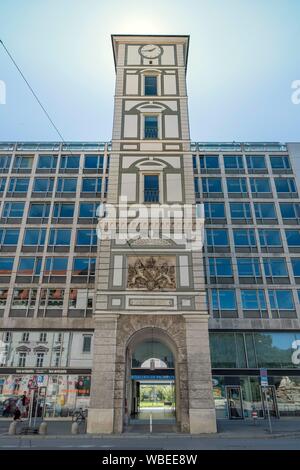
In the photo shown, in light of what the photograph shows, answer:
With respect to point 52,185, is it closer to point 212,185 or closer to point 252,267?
point 212,185

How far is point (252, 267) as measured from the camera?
33688mm

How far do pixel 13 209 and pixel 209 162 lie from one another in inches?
927

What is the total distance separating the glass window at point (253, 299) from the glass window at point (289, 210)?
9362 millimetres

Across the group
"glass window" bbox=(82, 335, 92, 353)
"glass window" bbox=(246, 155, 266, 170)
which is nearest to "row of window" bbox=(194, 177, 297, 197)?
"glass window" bbox=(246, 155, 266, 170)

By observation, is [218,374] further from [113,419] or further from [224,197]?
[224,197]

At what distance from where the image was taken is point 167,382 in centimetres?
2836

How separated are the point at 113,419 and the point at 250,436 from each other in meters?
6.75

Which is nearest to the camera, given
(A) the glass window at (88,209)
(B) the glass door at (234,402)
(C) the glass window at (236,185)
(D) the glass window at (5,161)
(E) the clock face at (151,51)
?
(B) the glass door at (234,402)

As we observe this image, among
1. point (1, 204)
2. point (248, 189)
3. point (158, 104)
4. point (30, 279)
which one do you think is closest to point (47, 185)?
point (1, 204)

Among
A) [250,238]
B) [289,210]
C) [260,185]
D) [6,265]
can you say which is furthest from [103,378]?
[260,185]

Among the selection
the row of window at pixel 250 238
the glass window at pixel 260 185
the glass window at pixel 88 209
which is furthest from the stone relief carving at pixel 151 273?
the glass window at pixel 260 185

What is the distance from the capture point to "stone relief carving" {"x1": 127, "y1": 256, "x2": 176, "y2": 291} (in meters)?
19.3

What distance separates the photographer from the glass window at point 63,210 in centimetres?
3603

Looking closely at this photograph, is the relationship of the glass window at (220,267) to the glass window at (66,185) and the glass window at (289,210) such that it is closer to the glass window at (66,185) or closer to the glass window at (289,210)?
the glass window at (289,210)
